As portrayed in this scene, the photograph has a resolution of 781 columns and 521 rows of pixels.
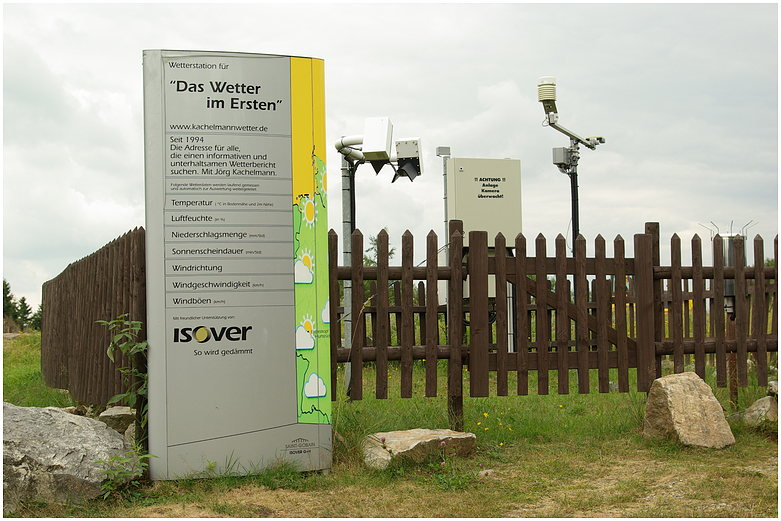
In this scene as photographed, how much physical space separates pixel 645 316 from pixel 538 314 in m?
1.30

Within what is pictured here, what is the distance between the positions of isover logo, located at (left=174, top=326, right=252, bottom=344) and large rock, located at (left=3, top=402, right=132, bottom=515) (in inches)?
38.8

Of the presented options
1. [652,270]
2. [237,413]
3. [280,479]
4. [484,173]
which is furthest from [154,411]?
[484,173]

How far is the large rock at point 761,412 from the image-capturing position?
7762mm

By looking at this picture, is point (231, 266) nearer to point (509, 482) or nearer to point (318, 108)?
point (318, 108)

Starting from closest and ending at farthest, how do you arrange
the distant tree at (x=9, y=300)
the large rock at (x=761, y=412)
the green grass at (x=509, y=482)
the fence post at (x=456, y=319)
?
the green grass at (x=509, y=482)
the fence post at (x=456, y=319)
the large rock at (x=761, y=412)
the distant tree at (x=9, y=300)

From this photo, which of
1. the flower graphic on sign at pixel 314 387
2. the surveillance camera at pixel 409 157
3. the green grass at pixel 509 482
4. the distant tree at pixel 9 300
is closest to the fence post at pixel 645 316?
the green grass at pixel 509 482

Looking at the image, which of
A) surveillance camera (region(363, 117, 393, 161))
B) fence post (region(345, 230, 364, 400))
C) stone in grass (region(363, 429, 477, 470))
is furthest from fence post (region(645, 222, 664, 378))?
fence post (region(345, 230, 364, 400))

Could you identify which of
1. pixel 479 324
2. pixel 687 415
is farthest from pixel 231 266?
pixel 687 415

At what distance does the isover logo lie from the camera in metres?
5.96

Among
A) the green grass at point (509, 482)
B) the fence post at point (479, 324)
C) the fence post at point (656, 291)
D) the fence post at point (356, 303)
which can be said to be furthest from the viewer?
the fence post at point (656, 291)

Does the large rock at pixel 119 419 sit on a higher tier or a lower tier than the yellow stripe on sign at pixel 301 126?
lower

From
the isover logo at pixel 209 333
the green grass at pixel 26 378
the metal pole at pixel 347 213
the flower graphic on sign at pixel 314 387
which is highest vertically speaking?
the metal pole at pixel 347 213

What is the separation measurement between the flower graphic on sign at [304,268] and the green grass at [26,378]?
608 centimetres

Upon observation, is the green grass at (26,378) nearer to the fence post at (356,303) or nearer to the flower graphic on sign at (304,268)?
the fence post at (356,303)
